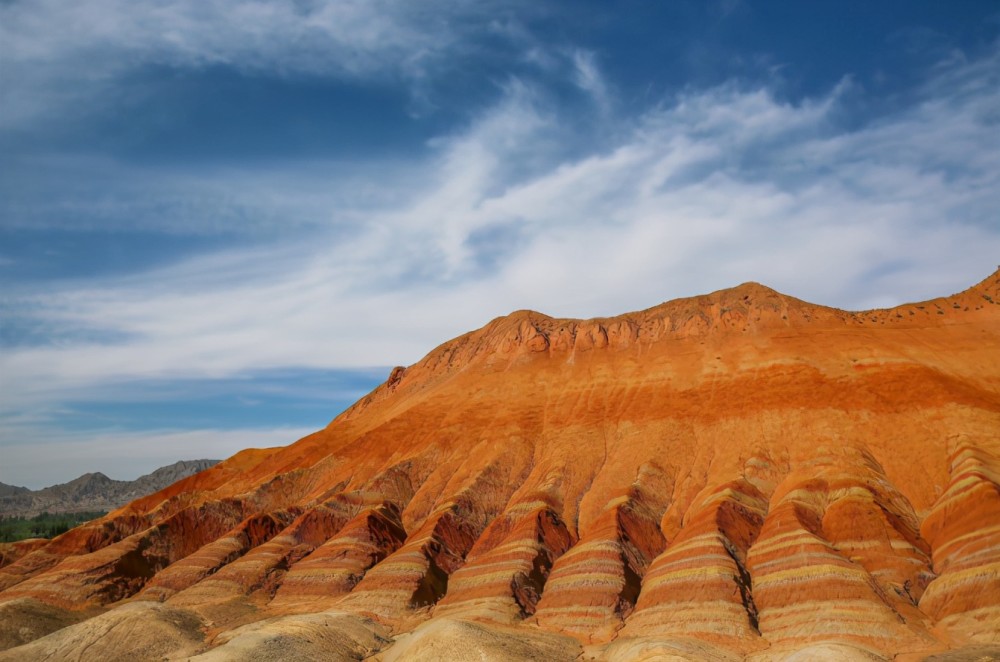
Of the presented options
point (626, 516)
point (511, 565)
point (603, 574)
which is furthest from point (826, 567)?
point (511, 565)

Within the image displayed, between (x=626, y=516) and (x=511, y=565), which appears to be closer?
(x=511, y=565)

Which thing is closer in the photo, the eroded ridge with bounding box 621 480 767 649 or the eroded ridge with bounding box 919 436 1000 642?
the eroded ridge with bounding box 919 436 1000 642

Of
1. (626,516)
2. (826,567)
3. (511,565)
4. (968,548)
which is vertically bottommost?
(826,567)

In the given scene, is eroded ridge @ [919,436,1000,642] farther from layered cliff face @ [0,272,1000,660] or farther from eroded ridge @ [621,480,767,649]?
eroded ridge @ [621,480,767,649]

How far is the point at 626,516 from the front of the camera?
66.9 metres

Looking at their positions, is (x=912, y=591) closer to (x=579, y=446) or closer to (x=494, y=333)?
(x=579, y=446)

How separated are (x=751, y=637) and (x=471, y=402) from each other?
56.1m

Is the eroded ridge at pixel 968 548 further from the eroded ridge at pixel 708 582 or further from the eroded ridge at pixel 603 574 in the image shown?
the eroded ridge at pixel 603 574

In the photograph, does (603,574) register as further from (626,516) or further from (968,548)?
(968,548)

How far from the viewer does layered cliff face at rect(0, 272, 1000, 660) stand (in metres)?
50.8

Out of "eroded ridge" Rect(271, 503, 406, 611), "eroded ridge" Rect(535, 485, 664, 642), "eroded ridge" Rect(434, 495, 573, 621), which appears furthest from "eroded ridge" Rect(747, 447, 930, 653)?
"eroded ridge" Rect(271, 503, 406, 611)

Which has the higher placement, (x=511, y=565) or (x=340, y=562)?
(x=340, y=562)

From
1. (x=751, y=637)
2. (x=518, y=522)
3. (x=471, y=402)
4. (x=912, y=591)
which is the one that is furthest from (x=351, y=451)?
(x=912, y=591)

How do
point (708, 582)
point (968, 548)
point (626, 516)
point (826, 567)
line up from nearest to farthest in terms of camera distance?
point (968, 548), point (826, 567), point (708, 582), point (626, 516)
